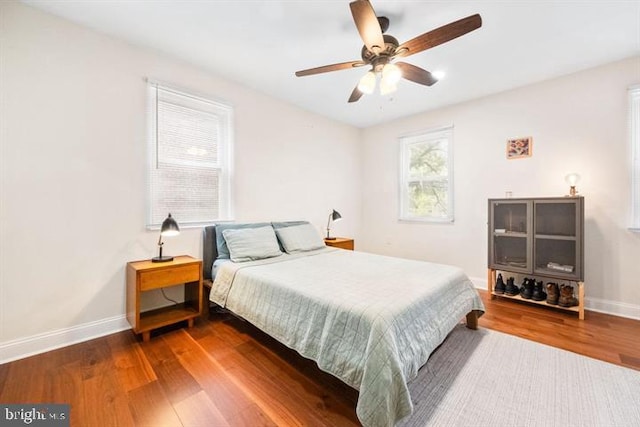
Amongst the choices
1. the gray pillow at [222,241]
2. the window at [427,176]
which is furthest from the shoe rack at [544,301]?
the gray pillow at [222,241]

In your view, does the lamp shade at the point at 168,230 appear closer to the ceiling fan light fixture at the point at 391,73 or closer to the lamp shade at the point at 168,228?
the lamp shade at the point at 168,228

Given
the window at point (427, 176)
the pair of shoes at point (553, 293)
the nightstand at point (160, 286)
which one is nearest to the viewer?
the nightstand at point (160, 286)

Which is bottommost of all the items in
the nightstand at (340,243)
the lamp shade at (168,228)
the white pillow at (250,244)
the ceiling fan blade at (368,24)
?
the nightstand at (340,243)

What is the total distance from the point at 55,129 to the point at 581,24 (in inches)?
169

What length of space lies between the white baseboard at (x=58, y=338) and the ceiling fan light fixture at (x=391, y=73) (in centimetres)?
303

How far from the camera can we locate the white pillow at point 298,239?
119 inches

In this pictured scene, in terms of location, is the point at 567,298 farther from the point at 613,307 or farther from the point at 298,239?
the point at 298,239

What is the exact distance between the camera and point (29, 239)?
1919 mm

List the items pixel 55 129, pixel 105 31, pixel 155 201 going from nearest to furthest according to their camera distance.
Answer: pixel 55 129, pixel 105 31, pixel 155 201

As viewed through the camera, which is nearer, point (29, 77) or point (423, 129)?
point (29, 77)

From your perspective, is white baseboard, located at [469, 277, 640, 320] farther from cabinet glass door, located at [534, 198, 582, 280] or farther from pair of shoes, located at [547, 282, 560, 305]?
cabinet glass door, located at [534, 198, 582, 280]

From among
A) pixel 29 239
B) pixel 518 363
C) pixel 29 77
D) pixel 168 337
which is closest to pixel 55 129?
pixel 29 77

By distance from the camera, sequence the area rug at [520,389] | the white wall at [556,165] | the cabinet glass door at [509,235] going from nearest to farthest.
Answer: the area rug at [520,389] < the white wall at [556,165] < the cabinet glass door at [509,235]

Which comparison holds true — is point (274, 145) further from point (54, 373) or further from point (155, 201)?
point (54, 373)
